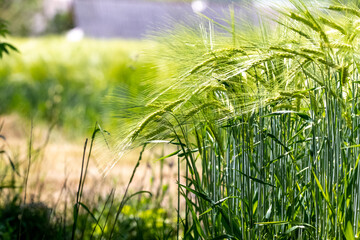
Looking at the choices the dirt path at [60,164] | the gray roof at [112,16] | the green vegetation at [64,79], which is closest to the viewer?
the dirt path at [60,164]

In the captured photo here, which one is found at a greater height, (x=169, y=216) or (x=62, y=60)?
(x=62, y=60)

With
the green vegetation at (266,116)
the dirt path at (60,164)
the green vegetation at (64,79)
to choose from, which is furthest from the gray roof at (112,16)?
the green vegetation at (266,116)

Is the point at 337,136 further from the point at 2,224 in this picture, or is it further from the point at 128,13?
the point at 128,13

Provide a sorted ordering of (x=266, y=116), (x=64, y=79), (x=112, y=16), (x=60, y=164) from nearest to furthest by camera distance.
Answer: (x=266, y=116)
(x=60, y=164)
(x=64, y=79)
(x=112, y=16)

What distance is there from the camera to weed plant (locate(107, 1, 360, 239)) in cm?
117

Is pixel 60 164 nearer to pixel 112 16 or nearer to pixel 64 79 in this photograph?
pixel 64 79

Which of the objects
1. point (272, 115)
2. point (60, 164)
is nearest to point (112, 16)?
point (60, 164)

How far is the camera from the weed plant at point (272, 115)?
117 cm

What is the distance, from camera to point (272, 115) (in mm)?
1176

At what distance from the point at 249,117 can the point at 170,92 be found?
0.93 ft

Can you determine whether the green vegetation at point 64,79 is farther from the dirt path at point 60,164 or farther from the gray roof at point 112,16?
the gray roof at point 112,16

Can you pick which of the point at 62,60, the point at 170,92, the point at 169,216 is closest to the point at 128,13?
the point at 62,60

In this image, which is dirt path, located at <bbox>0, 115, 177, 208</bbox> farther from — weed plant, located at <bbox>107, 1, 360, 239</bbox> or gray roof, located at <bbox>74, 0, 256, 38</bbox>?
gray roof, located at <bbox>74, 0, 256, 38</bbox>

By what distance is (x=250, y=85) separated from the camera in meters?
1.26
